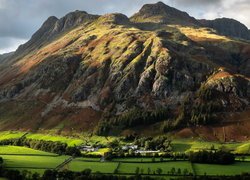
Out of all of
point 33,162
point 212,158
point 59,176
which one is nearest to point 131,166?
point 59,176

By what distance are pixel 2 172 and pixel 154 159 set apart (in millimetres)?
68171

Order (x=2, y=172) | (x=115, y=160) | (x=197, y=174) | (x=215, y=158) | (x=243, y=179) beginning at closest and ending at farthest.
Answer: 1. (x=243, y=179)
2. (x=197, y=174)
3. (x=2, y=172)
4. (x=215, y=158)
5. (x=115, y=160)

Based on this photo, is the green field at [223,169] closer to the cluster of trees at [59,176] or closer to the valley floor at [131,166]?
the valley floor at [131,166]

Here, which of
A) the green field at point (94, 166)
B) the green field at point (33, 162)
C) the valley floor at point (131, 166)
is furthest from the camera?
the green field at point (33, 162)

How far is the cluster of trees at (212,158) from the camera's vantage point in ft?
573

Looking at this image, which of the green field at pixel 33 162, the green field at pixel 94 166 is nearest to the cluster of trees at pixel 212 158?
the green field at pixel 94 166

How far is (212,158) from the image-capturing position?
17638 centimetres

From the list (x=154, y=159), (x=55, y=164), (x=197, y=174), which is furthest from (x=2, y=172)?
(x=197, y=174)

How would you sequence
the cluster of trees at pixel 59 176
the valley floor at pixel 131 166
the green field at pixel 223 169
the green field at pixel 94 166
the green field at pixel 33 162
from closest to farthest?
the cluster of trees at pixel 59 176 → the green field at pixel 223 169 → the valley floor at pixel 131 166 → the green field at pixel 94 166 → the green field at pixel 33 162

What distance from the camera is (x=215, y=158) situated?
176125 millimetres

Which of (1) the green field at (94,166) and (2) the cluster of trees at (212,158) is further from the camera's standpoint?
(2) the cluster of trees at (212,158)

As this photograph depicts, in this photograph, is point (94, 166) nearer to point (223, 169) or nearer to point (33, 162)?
point (33, 162)

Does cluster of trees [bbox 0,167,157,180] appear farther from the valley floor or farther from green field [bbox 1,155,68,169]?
green field [bbox 1,155,68,169]

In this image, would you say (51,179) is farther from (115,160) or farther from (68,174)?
(115,160)
